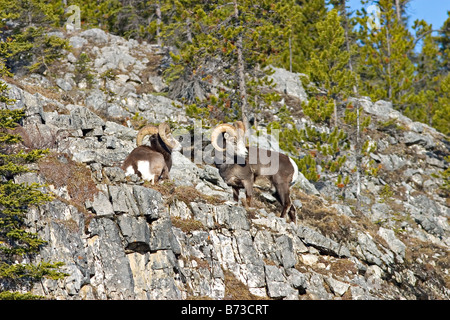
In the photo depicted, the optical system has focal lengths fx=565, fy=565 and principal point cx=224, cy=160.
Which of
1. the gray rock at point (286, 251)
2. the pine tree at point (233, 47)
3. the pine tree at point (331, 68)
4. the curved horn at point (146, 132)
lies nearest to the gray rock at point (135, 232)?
the gray rock at point (286, 251)

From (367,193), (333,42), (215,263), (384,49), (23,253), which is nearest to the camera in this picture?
(23,253)

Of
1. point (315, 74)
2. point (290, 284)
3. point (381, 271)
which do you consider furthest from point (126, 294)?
point (315, 74)

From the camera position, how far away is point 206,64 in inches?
897

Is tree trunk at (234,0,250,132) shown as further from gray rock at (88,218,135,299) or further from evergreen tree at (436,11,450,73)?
evergreen tree at (436,11,450,73)

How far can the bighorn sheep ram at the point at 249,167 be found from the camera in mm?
15961

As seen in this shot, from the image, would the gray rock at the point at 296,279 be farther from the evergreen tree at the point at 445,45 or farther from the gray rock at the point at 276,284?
the evergreen tree at the point at 445,45

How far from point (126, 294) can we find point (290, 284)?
426cm

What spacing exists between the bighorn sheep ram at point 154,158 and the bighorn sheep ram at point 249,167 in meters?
1.43

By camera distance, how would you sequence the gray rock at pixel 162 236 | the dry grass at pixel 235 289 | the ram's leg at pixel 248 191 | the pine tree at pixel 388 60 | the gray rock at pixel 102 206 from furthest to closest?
the pine tree at pixel 388 60 < the ram's leg at pixel 248 191 < the dry grass at pixel 235 289 < the gray rock at pixel 162 236 < the gray rock at pixel 102 206

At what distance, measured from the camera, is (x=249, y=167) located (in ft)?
52.7

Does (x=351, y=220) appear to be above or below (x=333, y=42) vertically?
below

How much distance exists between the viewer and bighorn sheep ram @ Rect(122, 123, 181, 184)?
48.2 feet

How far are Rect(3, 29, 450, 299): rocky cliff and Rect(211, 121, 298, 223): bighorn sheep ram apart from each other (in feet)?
2.16

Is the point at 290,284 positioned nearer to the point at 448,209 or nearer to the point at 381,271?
the point at 381,271
